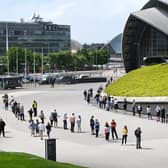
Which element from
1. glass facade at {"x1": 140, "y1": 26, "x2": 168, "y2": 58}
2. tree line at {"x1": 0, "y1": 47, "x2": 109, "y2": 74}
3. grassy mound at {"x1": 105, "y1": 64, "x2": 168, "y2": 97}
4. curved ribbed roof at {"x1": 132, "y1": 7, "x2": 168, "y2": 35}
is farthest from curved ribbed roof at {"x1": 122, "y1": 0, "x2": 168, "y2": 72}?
tree line at {"x1": 0, "y1": 47, "x2": 109, "y2": 74}

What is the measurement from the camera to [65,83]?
306 feet

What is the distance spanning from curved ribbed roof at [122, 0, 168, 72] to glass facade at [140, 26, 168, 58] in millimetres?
905

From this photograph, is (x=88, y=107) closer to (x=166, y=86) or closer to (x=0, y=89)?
(x=166, y=86)

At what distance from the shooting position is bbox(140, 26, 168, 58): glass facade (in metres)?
80.6

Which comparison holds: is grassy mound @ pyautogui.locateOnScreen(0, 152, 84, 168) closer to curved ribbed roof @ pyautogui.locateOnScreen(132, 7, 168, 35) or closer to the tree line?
curved ribbed roof @ pyautogui.locateOnScreen(132, 7, 168, 35)

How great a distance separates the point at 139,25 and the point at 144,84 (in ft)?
104

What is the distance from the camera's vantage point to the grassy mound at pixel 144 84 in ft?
156

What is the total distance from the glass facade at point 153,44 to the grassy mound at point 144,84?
21.9 meters

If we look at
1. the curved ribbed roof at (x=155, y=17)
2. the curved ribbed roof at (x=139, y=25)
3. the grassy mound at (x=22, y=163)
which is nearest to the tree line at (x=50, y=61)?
the curved ribbed roof at (x=139, y=25)

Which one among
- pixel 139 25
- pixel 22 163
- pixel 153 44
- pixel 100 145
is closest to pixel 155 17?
pixel 139 25

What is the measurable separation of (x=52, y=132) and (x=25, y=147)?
18.1 feet

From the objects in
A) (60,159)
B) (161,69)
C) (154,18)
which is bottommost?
(60,159)

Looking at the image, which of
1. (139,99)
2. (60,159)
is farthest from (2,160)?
(139,99)

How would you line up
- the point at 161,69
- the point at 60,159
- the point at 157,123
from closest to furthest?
the point at 60,159 < the point at 157,123 < the point at 161,69
